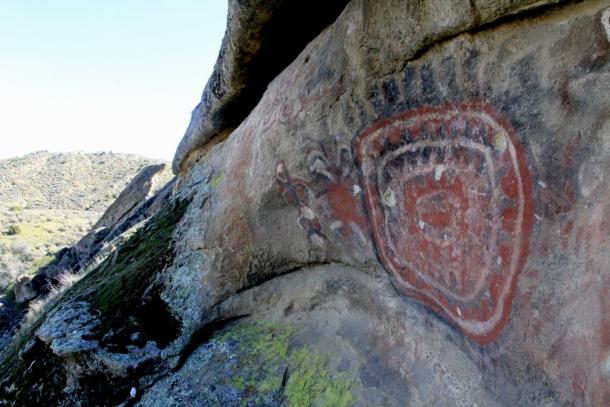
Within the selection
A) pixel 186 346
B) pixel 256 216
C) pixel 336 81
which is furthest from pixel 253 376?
pixel 336 81

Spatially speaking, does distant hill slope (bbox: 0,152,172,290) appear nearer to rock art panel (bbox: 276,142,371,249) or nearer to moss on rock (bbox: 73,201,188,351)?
moss on rock (bbox: 73,201,188,351)

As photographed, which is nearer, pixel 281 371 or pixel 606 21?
pixel 606 21

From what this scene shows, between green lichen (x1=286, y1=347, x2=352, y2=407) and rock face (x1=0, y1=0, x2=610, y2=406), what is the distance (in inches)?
0.6

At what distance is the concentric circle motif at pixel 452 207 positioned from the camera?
246 cm

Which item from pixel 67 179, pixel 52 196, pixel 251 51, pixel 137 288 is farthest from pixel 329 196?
pixel 67 179

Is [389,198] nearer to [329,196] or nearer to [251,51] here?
[329,196]

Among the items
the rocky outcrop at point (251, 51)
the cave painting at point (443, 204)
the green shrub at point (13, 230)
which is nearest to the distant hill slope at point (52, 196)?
the green shrub at point (13, 230)

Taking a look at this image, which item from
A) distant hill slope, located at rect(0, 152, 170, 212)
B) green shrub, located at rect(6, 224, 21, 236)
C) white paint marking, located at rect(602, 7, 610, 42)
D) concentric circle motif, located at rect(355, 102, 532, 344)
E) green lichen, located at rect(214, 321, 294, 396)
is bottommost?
green lichen, located at rect(214, 321, 294, 396)

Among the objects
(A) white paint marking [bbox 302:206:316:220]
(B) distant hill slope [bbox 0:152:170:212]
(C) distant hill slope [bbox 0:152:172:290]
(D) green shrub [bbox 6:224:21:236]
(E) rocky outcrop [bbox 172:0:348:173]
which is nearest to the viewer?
(A) white paint marking [bbox 302:206:316:220]

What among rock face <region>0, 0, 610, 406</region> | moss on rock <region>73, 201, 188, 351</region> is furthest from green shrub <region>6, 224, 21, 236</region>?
rock face <region>0, 0, 610, 406</region>

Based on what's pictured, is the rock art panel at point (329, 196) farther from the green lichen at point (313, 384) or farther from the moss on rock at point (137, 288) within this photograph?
the moss on rock at point (137, 288)

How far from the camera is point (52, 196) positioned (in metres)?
40.1

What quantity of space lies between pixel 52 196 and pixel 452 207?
4253 centimetres

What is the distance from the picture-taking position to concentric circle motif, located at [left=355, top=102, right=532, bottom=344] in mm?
2455
